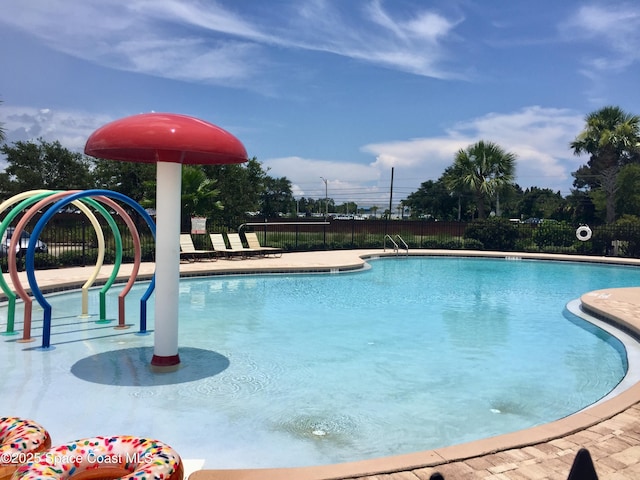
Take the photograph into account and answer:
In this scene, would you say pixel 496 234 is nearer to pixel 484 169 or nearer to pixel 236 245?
pixel 484 169

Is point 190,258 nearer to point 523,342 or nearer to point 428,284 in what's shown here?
point 428,284

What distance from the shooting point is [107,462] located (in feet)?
9.66

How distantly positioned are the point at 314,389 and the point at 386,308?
5558 millimetres

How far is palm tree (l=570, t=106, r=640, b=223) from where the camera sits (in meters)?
31.7

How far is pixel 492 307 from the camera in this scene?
11812 mm

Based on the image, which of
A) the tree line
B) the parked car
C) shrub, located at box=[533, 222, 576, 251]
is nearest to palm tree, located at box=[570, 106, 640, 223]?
the tree line

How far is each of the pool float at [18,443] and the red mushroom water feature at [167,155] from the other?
295 cm

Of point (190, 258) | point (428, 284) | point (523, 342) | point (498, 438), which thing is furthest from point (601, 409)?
point (190, 258)

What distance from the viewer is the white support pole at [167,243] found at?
600 cm

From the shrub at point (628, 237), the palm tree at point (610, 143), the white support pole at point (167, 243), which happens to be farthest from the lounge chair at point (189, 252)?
the palm tree at point (610, 143)

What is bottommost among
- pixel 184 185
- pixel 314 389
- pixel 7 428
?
pixel 314 389

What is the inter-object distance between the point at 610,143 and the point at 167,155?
3301cm

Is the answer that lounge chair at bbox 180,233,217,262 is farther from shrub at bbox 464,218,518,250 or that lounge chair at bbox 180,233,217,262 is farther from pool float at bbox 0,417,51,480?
shrub at bbox 464,218,518,250

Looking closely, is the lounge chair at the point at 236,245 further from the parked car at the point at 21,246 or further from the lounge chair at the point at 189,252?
the parked car at the point at 21,246
